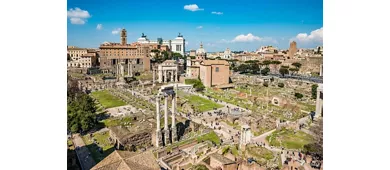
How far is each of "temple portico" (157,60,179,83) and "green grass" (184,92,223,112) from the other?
105 inches

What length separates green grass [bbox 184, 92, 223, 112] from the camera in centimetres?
1248

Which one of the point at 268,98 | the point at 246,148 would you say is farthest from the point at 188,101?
the point at 246,148

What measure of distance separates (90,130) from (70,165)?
2.61 meters

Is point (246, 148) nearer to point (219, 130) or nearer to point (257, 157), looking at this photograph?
point (257, 157)

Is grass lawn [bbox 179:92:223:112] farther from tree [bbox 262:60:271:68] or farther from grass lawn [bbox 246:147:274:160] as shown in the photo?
tree [bbox 262:60:271:68]

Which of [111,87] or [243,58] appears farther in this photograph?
[243,58]

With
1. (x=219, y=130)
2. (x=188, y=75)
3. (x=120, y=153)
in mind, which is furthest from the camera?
(x=188, y=75)

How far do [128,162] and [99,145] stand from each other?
3.30 meters

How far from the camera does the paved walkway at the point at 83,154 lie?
6070 mm

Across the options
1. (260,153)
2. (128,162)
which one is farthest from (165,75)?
(128,162)

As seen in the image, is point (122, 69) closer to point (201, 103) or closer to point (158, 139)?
point (201, 103)

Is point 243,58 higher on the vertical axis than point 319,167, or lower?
higher

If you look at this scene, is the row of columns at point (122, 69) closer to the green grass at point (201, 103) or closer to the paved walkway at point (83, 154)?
the green grass at point (201, 103)

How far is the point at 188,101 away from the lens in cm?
1366
